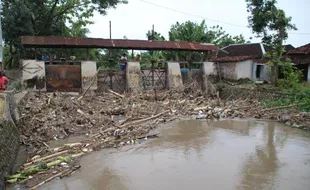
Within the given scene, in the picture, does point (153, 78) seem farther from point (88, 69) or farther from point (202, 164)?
point (202, 164)

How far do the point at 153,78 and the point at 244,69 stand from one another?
8.15 meters

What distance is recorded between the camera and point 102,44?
1905cm

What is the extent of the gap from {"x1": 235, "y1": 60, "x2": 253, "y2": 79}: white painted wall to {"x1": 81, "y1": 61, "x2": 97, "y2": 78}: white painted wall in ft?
38.2

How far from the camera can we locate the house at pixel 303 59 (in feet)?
68.3

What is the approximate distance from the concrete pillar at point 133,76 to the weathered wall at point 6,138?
9811mm

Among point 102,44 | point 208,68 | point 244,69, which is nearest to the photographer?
point 102,44

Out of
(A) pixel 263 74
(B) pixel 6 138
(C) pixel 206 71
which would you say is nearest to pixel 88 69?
(C) pixel 206 71

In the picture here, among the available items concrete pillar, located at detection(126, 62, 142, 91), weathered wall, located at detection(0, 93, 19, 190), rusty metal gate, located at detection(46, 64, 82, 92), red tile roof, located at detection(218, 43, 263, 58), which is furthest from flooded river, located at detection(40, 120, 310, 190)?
red tile roof, located at detection(218, 43, 263, 58)

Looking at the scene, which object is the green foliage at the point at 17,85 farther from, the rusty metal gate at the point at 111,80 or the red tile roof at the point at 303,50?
the red tile roof at the point at 303,50

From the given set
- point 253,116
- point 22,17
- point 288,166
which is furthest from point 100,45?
point 288,166

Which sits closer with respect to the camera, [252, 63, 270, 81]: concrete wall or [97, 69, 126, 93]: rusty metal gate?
[97, 69, 126, 93]: rusty metal gate

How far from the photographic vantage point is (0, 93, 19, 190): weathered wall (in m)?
6.35

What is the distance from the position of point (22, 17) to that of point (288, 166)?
→ 62.1 ft

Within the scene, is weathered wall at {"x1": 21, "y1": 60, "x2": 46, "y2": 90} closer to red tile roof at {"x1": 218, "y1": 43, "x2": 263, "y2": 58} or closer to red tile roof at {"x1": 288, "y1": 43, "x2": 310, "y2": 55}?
red tile roof at {"x1": 218, "y1": 43, "x2": 263, "y2": 58}
